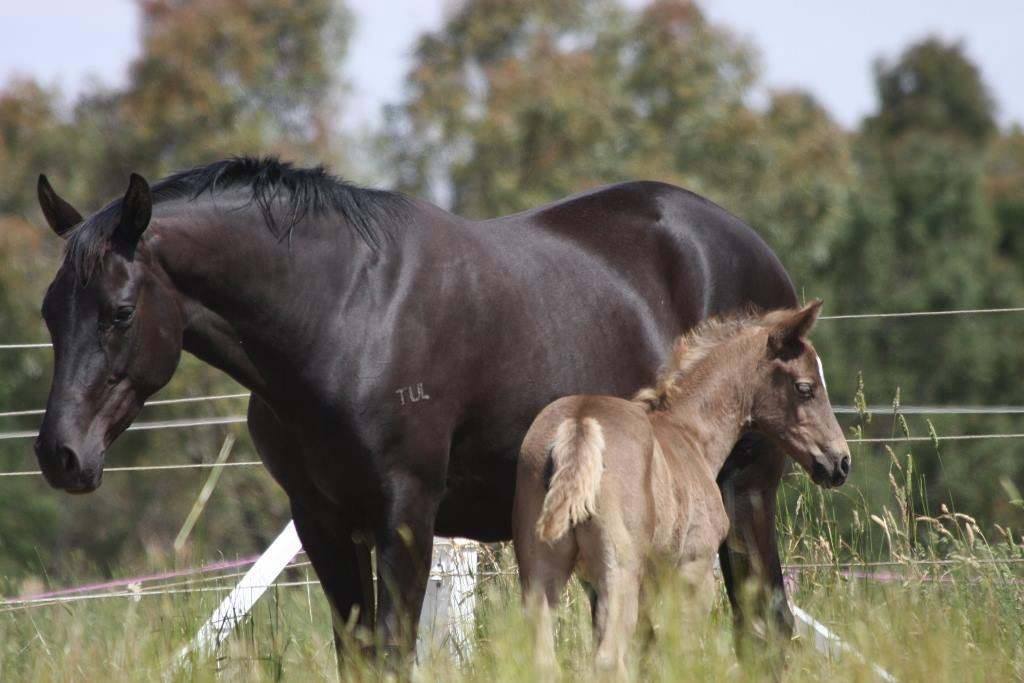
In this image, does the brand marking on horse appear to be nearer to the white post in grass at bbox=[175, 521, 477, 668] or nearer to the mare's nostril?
the white post in grass at bbox=[175, 521, 477, 668]

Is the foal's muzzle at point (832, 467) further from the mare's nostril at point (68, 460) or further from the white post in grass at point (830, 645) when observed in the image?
the mare's nostril at point (68, 460)

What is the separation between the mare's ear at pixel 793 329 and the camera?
5.37 metres

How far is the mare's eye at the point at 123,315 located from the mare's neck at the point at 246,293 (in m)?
0.20

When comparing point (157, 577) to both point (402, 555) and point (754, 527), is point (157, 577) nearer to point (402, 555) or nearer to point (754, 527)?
point (402, 555)

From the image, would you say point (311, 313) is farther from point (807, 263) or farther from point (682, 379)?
point (807, 263)

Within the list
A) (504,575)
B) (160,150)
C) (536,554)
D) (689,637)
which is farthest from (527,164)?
(689,637)

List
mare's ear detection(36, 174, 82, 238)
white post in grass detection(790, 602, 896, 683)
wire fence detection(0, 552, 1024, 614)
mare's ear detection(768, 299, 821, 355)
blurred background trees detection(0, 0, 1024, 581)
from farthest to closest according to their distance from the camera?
blurred background trees detection(0, 0, 1024, 581) < mare's ear detection(768, 299, 821, 355) < wire fence detection(0, 552, 1024, 614) < mare's ear detection(36, 174, 82, 238) < white post in grass detection(790, 602, 896, 683)

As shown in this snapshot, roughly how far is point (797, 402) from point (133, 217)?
8.15 feet

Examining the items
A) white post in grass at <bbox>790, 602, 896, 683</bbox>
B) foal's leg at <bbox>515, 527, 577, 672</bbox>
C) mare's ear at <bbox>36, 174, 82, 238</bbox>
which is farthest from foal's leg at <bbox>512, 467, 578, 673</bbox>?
mare's ear at <bbox>36, 174, 82, 238</bbox>

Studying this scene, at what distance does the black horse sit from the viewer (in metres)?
4.40

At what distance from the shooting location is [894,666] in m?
3.74

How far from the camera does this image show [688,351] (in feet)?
17.9

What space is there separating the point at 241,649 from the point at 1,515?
48.4 ft

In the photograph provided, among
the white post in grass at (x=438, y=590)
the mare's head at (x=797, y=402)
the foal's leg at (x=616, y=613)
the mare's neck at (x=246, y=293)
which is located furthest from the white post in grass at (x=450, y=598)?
the mare's head at (x=797, y=402)
